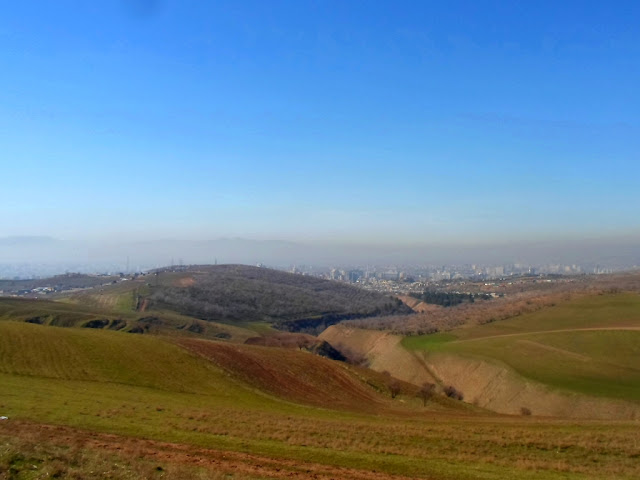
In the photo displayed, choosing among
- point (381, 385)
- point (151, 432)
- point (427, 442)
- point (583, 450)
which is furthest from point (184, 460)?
point (381, 385)

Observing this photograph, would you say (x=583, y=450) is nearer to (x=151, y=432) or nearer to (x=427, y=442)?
(x=427, y=442)

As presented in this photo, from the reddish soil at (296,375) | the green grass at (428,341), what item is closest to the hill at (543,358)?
the green grass at (428,341)

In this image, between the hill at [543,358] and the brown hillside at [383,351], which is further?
the brown hillside at [383,351]

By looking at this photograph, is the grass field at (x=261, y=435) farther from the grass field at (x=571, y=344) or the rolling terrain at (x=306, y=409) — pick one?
the grass field at (x=571, y=344)

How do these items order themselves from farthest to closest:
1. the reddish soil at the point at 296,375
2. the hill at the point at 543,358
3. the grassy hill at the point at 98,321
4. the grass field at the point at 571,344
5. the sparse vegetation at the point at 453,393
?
the grassy hill at the point at 98,321 < the sparse vegetation at the point at 453,393 < the grass field at the point at 571,344 < the hill at the point at 543,358 < the reddish soil at the point at 296,375

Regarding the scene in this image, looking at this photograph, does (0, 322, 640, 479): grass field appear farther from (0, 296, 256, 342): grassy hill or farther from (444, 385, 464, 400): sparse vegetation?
(0, 296, 256, 342): grassy hill

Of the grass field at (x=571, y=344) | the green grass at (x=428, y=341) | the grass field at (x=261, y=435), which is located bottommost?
the green grass at (x=428, y=341)

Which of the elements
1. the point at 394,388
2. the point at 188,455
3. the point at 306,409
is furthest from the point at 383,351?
the point at 188,455

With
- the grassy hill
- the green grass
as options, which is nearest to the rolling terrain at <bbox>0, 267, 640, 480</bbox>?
the grassy hill
